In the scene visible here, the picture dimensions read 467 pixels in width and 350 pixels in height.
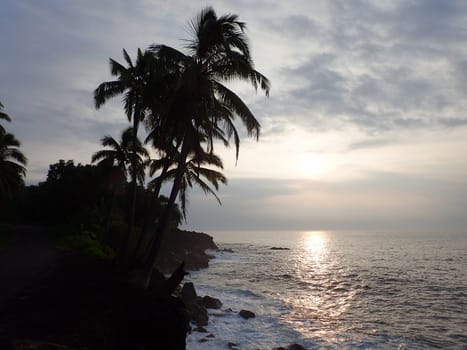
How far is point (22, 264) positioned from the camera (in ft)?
57.0

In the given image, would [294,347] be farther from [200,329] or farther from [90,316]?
[90,316]

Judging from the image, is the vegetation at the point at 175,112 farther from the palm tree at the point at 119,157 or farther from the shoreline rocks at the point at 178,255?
the shoreline rocks at the point at 178,255

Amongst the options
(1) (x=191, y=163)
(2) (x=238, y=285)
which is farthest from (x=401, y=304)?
(1) (x=191, y=163)

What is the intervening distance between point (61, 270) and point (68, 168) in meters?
32.5

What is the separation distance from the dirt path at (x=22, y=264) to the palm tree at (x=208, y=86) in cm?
470

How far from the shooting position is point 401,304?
28.7 m

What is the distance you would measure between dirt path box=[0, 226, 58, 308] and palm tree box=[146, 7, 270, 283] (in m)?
4.70

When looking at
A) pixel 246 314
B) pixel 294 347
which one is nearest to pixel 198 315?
pixel 246 314

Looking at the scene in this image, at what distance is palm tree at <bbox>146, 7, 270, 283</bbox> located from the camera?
14492 millimetres

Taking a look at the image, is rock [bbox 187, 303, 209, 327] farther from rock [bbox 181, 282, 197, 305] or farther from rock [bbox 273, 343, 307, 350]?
rock [bbox 273, 343, 307, 350]

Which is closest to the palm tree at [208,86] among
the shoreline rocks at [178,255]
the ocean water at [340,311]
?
the ocean water at [340,311]

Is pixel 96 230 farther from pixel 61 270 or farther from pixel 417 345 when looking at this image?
pixel 417 345

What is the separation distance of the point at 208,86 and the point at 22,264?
1224 cm

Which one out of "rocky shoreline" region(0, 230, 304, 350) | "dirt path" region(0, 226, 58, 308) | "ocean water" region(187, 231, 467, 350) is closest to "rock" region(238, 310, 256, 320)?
"ocean water" region(187, 231, 467, 350)
